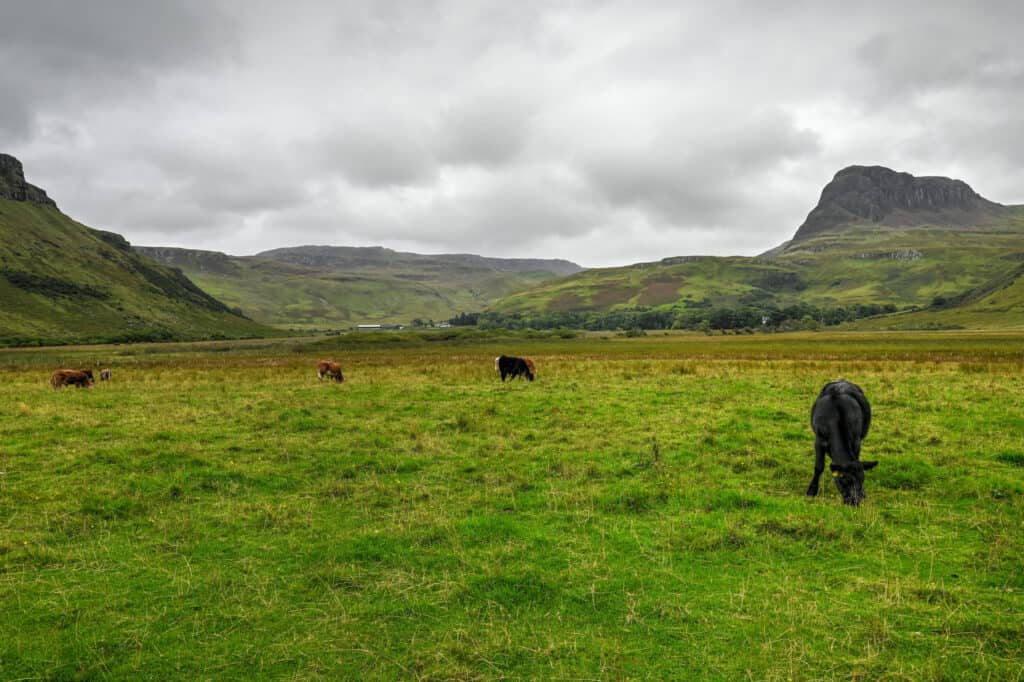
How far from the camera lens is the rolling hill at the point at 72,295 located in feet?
406

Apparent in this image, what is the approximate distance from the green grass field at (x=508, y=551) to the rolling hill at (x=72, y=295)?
117m

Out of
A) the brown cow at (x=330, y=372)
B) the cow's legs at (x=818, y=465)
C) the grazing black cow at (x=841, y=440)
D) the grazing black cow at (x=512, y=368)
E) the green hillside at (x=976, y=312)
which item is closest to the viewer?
the grazing black cow at (x=841, y=440)

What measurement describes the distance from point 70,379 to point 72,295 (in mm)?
161227

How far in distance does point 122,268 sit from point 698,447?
236748 millimetres

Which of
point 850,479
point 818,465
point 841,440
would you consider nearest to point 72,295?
point 818,465

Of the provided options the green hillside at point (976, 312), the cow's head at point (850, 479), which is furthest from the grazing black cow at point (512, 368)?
the green hillside at point (976, 312)

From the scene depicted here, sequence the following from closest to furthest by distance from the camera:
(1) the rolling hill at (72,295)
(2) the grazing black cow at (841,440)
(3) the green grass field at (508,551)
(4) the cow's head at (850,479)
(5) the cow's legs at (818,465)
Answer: (3) the green grass field at (508,551)
(4) the cow's head at (850,479)
(2) the grazing black cow at (841,440)
(5) the cow's legs at (818,465)
(1) the rolling hill at (72,295)

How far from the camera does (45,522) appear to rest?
9.02 meters

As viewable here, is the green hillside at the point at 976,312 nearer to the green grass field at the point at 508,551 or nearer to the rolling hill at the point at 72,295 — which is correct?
the green grass field at the point at 508,551

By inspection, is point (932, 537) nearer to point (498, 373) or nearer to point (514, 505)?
point (514, 505)

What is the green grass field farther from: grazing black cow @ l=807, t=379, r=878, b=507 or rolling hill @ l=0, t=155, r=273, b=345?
rolling hill @ l=0, t=155, r=273, b=345

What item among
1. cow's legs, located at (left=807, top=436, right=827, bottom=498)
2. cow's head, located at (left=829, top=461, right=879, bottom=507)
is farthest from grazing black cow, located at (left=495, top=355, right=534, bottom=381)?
cow's head, located at (left=829, top=461, right=879, bottom=507)

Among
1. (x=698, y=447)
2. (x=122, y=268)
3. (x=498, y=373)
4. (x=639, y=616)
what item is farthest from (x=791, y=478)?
(x=122, y=268)

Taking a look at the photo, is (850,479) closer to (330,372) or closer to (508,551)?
(508,551)
